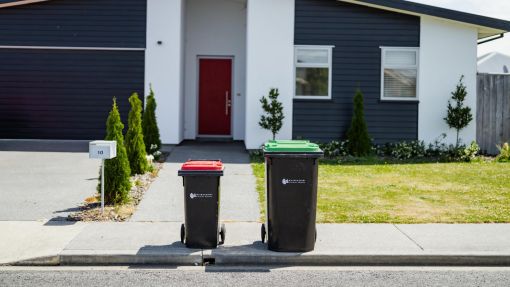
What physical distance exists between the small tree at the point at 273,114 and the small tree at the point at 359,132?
1.74 metres

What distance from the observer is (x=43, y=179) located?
12.4 metres

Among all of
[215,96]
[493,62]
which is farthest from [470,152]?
[493,62]

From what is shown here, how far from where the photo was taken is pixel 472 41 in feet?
55.0

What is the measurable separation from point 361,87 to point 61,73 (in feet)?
25.5

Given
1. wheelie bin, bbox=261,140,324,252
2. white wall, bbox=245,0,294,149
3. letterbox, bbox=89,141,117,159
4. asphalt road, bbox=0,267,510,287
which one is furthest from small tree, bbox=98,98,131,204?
white wall, bbox=245,0,294,149

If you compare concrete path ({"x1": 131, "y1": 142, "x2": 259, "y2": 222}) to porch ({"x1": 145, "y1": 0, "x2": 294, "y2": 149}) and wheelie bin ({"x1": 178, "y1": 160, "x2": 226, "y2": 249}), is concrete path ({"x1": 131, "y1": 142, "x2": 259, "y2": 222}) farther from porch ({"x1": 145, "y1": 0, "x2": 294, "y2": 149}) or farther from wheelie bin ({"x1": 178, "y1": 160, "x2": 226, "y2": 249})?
wheelie bin ({"x1": 178, "y1": 160, "x2": 226, "y2": 249})

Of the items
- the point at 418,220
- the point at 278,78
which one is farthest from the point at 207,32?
the point at 418,220

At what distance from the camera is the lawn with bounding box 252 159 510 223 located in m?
9.62

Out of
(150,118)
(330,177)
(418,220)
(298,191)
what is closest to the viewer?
(298,191)

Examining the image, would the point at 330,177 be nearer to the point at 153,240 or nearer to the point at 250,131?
the point at 250,131

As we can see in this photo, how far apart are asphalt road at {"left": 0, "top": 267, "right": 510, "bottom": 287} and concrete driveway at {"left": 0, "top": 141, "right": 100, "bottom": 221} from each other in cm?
252

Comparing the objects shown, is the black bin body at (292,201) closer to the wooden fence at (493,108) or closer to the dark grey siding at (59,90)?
the dark grey siding at (59,90)

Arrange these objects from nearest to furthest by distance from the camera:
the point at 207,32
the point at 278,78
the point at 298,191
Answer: the point at 298,191 < the point at 278,78 < the point at 207,32

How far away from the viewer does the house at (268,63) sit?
54.7ft
